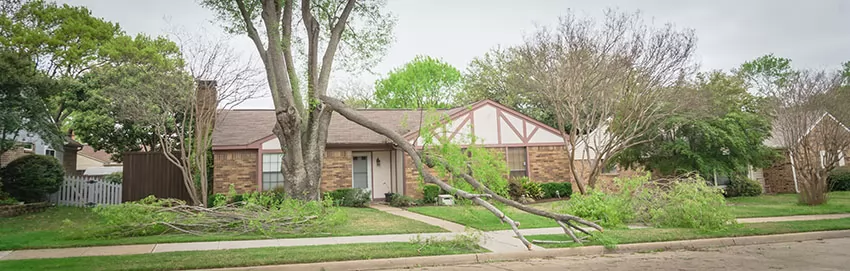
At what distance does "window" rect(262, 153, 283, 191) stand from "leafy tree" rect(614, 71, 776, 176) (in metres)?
13.0

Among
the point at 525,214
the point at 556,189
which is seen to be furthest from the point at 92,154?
the point at 525,214

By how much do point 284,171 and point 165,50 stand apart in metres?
18.0

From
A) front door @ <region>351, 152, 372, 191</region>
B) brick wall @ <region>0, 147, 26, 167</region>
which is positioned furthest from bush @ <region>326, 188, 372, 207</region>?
brick wall @ <region>0, 147, 26, 167</region>

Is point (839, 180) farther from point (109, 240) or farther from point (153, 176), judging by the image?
point (153, 176)

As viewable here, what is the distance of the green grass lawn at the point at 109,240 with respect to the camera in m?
8.77

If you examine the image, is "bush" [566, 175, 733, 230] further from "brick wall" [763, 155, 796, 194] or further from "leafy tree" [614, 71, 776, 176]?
"brick wall" [763, 155, 796, 194]

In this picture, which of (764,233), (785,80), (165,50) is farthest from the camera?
(165,50)

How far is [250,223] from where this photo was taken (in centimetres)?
975

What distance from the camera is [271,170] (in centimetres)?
1762

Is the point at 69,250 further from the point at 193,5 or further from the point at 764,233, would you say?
the point at 764,233

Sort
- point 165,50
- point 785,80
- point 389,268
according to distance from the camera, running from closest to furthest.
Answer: point 389,268, point 785,80, point 165,50

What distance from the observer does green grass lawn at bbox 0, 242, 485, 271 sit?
22.1 feet

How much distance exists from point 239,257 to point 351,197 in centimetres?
956

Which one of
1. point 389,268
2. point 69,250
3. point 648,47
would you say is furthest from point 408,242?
point 648,47
